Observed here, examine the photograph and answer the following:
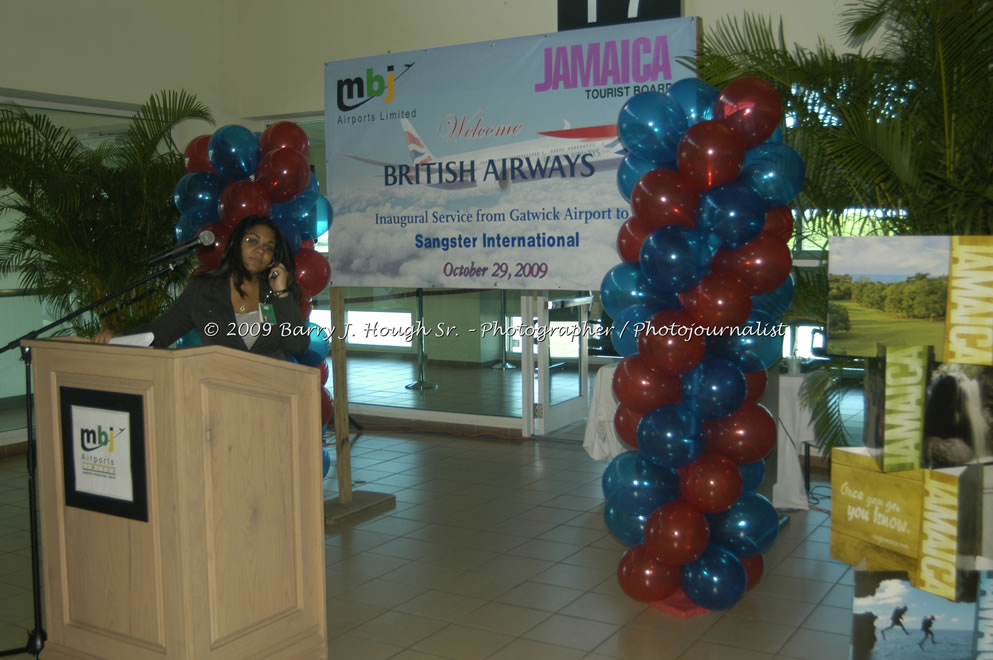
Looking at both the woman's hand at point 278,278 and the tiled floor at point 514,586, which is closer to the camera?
the tiled floor at point 514,586

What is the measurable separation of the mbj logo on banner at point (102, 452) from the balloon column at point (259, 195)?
1.73m

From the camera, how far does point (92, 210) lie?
5223mm

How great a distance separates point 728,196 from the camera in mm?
3381

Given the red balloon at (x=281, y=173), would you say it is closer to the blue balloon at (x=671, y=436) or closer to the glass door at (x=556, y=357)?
the blue balloon at (x=671, y=436)

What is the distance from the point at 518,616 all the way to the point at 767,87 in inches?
89.3

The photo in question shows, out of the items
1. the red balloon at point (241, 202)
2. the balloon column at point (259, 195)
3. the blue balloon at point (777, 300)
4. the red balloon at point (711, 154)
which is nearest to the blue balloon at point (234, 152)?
the balloon column at point (259, 195)

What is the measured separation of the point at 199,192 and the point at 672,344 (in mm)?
2546

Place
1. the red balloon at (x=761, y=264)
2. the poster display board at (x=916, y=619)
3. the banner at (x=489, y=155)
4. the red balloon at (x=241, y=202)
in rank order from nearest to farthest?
1. the poster display board at (x=916, y=619)
2. the red balloon at (x=761, y=264)
3. the red balloon at (x=241, y=202)
4. the banner at (x=489, y=155)

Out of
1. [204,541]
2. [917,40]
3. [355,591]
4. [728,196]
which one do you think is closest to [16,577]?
[355,591]

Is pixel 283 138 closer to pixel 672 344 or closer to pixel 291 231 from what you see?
pixel 291 231

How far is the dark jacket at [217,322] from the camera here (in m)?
3.51

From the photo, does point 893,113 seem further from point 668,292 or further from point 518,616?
point 518,616

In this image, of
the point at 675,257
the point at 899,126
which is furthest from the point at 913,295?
the point at 675,257

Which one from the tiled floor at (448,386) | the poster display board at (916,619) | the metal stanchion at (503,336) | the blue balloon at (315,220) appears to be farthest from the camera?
the metal stanchion at (503,336)
